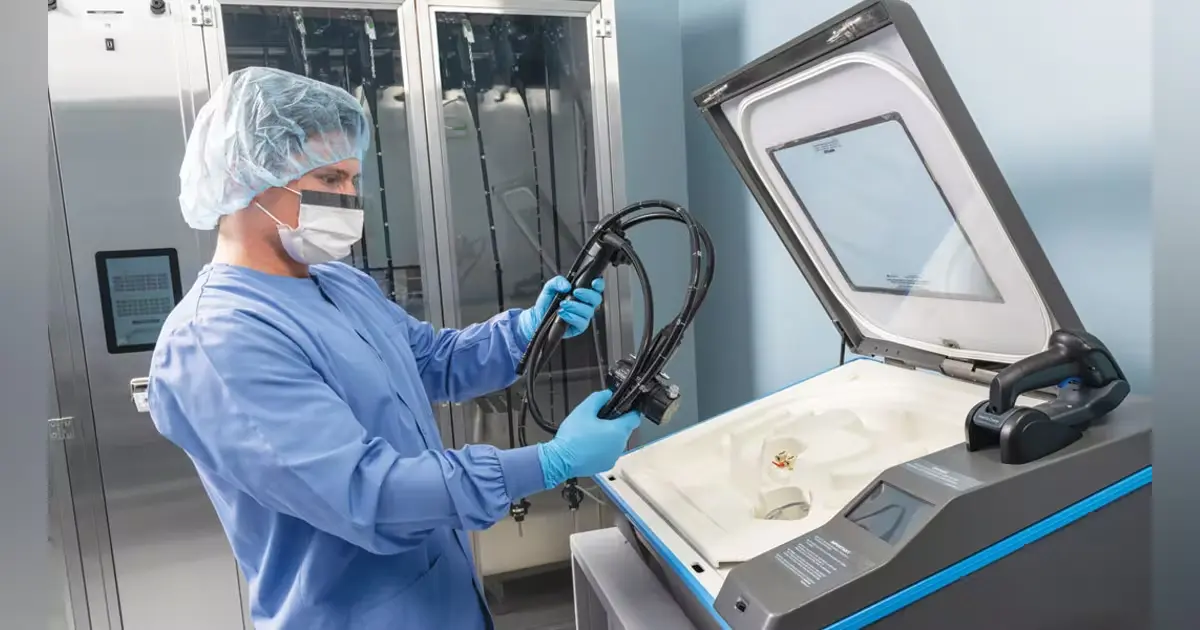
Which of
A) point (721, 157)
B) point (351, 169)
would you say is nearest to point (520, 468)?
point (351, 169)

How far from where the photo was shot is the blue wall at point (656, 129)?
9.14 ft

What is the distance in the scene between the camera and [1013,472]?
0.79 meters

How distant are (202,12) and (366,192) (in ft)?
1.96

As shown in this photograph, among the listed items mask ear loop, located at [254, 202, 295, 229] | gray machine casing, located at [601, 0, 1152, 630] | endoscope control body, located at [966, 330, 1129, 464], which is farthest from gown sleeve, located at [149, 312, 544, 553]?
endoscope control body, located at [966, 330, 1129, 464]

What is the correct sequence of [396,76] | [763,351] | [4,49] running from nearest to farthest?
[4,49]
[396,76]
[763,351]

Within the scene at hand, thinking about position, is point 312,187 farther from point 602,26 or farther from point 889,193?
point 602,26

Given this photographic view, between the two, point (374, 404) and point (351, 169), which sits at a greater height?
point (351, 169)

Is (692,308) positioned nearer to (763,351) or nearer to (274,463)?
(274,463)

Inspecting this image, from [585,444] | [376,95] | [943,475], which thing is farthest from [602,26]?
[943,475]

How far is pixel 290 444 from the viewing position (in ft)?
3.14

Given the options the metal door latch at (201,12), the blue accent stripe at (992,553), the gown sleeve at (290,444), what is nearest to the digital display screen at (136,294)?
the metal door latch at (201,12)

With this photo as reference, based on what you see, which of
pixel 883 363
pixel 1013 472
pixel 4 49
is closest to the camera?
pixel 4 49

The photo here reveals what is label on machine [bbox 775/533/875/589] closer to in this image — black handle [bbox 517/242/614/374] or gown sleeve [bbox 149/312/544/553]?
gown sleeve [bbox 149/312/544/553]

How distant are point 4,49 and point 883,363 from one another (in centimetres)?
151
